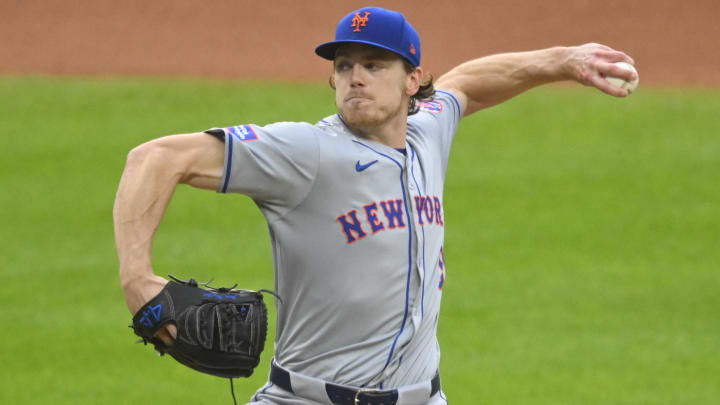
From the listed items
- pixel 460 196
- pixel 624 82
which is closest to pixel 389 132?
pixel 624 82

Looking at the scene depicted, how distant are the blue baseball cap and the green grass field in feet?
15.1

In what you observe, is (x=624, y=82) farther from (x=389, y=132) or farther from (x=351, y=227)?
(x=351, y=227)

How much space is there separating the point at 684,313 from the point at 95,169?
7.30m

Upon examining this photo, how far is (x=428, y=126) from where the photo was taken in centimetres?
459

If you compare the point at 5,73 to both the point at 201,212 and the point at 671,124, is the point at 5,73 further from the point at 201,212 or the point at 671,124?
the point at 671,124

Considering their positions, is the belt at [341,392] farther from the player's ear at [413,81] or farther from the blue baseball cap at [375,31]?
the blue baseball cap at [375,31]

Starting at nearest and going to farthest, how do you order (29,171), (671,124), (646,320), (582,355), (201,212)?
(582,355), (646,320), (201,212), (29,171), (671,124)

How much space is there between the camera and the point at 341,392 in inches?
160

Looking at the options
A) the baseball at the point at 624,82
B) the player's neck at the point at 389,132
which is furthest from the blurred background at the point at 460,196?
the player's neck at the point at 389,132

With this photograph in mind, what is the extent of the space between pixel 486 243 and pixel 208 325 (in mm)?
8253

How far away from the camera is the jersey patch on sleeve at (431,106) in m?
4.71

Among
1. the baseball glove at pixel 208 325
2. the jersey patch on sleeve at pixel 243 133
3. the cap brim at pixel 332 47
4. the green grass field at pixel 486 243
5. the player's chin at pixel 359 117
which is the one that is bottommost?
the green grass field at pixel 486 243

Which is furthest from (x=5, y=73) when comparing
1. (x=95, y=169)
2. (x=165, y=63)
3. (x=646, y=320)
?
(x=646, y=320)

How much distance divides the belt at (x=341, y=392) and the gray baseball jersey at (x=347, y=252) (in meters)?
0.03
